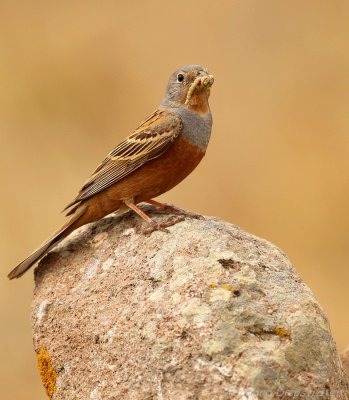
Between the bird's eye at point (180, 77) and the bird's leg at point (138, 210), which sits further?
the bird's eye at point (180, 77)

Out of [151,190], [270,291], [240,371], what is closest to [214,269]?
[270,291]

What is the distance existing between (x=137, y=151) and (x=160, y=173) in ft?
0.97

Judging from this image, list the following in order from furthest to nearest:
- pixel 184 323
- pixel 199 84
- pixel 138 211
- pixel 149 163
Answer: pixel 199 84
pixel 149 163
pixel 138 211
pixel 184 323

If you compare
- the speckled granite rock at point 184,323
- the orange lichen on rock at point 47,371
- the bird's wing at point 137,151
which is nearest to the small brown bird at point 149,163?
the bird's wing at point 137,151

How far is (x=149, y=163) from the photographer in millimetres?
7324

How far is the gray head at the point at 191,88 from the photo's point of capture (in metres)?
7.51

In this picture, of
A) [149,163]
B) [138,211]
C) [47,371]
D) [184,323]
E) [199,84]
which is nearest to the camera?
[184,323]

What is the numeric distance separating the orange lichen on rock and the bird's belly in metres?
1.51

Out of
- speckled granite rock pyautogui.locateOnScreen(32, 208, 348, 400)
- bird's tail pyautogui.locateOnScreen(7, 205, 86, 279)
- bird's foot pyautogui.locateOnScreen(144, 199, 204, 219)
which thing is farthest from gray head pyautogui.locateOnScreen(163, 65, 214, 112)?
bird's tail pyautogui.locateOnScreen(7, 205, 86, 279)

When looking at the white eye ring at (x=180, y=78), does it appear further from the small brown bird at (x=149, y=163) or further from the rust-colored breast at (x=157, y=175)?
the rust-colored breast at (x=157, y=175)

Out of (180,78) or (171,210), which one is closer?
(171,210)

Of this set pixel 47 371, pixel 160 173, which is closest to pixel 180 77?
pixel 160 173

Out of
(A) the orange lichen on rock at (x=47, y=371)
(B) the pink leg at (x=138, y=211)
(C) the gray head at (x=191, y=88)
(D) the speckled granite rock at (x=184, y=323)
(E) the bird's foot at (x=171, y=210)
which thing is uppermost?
(C) the gray head at (x=191, y=88)

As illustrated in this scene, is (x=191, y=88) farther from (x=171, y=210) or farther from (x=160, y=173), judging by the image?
(x=171, y=210)
